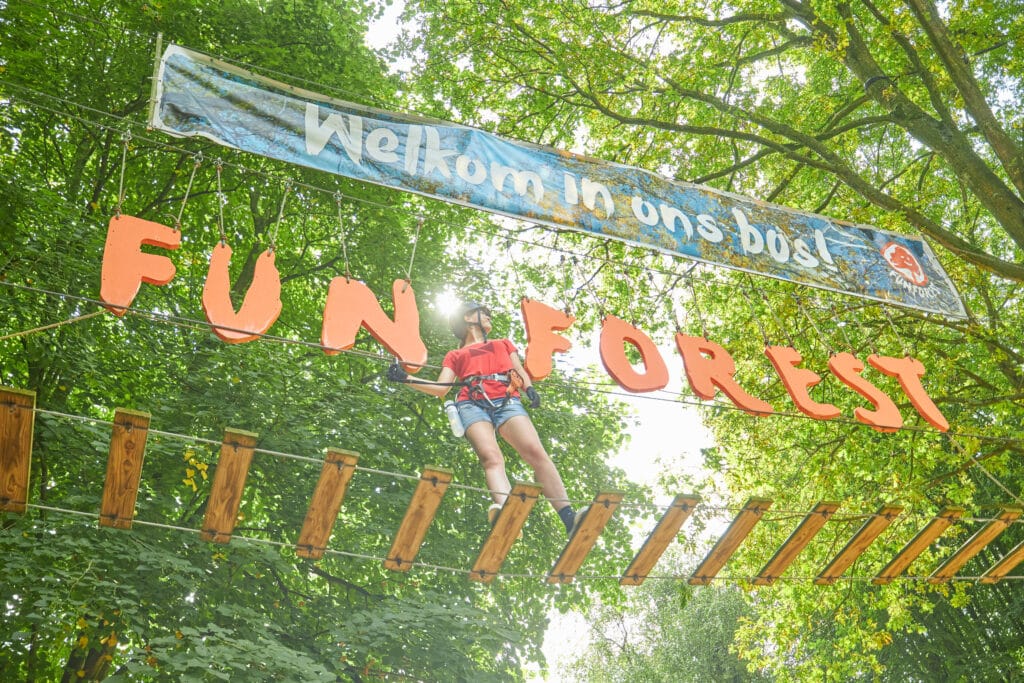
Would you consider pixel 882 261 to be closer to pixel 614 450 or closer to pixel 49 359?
pixel 614 450

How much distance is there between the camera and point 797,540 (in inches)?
237

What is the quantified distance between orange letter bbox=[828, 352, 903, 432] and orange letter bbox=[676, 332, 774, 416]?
82cm

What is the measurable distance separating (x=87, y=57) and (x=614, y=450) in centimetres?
993

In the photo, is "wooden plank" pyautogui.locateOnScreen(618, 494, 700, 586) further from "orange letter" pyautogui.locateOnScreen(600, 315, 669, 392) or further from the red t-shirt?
the red t-shirt

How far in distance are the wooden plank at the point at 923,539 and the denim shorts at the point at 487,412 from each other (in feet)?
10.9

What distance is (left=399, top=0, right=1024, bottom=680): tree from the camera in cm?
A: 849

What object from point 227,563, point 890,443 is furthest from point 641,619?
Answer: point 227,563

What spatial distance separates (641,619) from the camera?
28.1 m

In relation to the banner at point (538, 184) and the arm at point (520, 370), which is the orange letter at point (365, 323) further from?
the banner at point (538, 184)

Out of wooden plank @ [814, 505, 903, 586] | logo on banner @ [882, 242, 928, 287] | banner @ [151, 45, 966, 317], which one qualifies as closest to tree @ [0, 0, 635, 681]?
banner @ [151, 45, 966, 317]

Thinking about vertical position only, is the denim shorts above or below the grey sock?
above

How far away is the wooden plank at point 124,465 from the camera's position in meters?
4.27

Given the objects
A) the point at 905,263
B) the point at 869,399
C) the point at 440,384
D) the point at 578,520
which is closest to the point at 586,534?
the point at 578,520

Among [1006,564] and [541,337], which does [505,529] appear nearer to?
→ [541,337]
